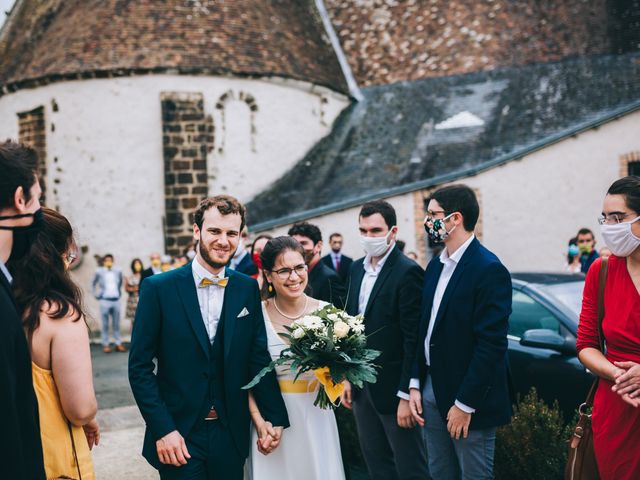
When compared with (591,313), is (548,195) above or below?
above

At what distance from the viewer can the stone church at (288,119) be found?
1755 cm

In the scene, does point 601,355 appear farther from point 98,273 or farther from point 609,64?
point 609,64

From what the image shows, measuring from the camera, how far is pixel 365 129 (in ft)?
68.2

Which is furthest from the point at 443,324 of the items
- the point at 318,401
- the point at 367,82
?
the point at 367,82

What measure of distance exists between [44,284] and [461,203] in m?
2.32

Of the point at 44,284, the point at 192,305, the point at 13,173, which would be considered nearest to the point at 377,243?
the point at 192,305

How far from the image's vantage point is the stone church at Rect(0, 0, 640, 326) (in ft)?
57.6

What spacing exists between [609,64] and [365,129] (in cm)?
680

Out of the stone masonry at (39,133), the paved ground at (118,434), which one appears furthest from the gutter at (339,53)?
the paved ground at (118,434)

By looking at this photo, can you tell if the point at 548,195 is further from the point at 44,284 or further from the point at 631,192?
the point at 44,284

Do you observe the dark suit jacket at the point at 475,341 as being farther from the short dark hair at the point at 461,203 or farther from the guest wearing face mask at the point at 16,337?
the guest wearing face mask at the point at 16,337

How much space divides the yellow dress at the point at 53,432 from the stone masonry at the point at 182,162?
16.1 metres

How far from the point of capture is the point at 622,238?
3484mm

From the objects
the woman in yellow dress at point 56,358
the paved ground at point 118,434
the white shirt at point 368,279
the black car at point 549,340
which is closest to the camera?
the woman in yellow dress at point 56,358
